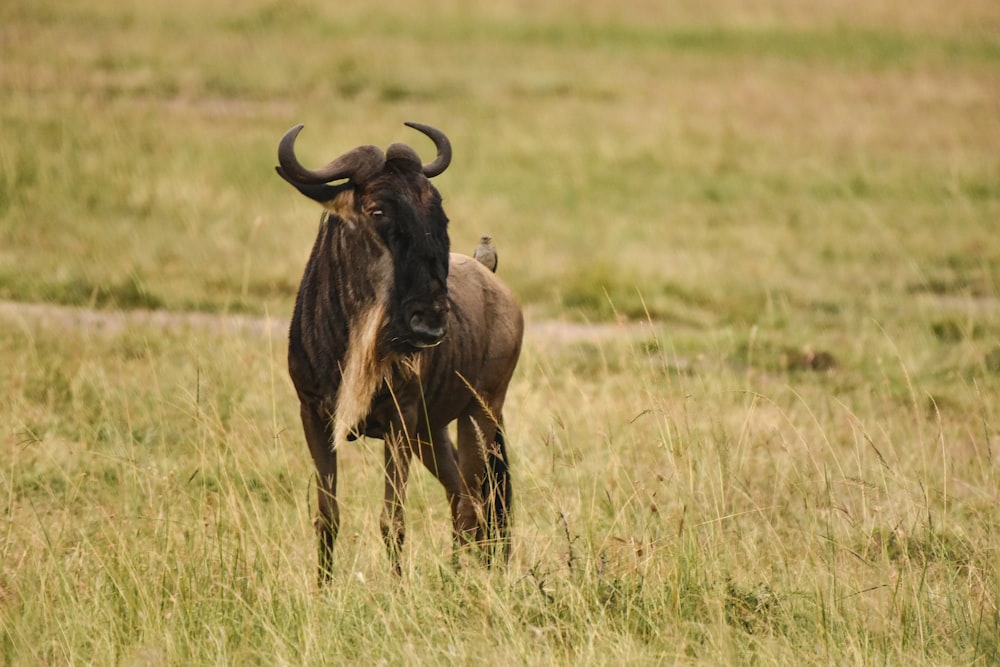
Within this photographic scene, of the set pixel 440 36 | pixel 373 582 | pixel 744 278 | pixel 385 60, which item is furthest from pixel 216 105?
pixel 373 582

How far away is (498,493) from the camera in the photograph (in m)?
5.18

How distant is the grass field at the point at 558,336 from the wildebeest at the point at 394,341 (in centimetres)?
20

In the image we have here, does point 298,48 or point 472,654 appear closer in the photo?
point 472,654

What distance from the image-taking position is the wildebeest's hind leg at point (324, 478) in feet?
15.5

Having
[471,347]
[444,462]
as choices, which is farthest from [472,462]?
[471,347]

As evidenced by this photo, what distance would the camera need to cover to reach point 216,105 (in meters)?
17.8

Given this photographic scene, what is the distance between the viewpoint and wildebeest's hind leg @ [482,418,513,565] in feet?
16.3

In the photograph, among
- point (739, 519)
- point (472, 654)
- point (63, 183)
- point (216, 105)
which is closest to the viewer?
point (472, 654)

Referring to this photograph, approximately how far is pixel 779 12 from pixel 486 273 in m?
24.0

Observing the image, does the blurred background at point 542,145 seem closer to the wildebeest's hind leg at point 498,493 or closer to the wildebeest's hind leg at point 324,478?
the wildebeest's hind leg at point 498,493

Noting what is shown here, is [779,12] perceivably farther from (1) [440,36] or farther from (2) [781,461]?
(2) [781,461]

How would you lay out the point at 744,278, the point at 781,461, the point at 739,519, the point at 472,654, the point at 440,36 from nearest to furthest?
the point at 472,654, the point at 739,519, the point at 781,461, the point at 744,278, the point at 440,36

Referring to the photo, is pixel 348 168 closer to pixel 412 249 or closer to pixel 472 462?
pixel 412 249

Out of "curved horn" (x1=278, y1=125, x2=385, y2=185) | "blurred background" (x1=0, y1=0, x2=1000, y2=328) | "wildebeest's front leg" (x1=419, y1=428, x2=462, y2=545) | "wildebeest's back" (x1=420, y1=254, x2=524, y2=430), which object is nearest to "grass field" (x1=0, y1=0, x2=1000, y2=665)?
"blurred background" (x1=0, y1=0, x2=1000, y2=328)
